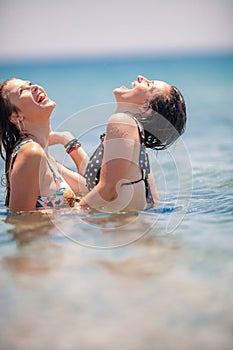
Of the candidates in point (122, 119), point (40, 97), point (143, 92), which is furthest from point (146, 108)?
point (40, 97)

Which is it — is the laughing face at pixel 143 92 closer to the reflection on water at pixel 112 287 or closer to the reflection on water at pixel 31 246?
the reflection on water at pixel 112 287

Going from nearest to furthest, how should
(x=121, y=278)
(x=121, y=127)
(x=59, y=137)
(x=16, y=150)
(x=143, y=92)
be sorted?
(x=121, y=278) < (x=121, y=127) < (x=16, y=150) < (x=143, y=92) < (x=59, y=137)

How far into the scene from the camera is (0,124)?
4.72 m

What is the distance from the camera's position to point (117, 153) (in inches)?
171

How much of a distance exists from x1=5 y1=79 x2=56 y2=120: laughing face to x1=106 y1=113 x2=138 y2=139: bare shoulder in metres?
0.64

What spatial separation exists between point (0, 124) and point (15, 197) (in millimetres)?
693

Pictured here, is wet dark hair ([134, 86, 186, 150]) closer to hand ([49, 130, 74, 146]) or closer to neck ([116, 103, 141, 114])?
neck ([116, 103, 141, 114])

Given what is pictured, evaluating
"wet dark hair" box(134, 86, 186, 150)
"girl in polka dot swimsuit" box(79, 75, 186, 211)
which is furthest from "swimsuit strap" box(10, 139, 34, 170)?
"wet dark hair" box(134, 86, 186, 150)

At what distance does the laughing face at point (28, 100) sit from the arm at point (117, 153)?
0.63 metres

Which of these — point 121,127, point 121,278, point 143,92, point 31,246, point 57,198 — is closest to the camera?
point 121,278

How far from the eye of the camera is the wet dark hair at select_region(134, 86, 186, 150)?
182 inches

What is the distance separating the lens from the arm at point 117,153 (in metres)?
4.32

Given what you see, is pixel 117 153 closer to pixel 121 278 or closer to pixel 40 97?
pixel 40 97

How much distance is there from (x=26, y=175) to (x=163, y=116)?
1260 millimetres
